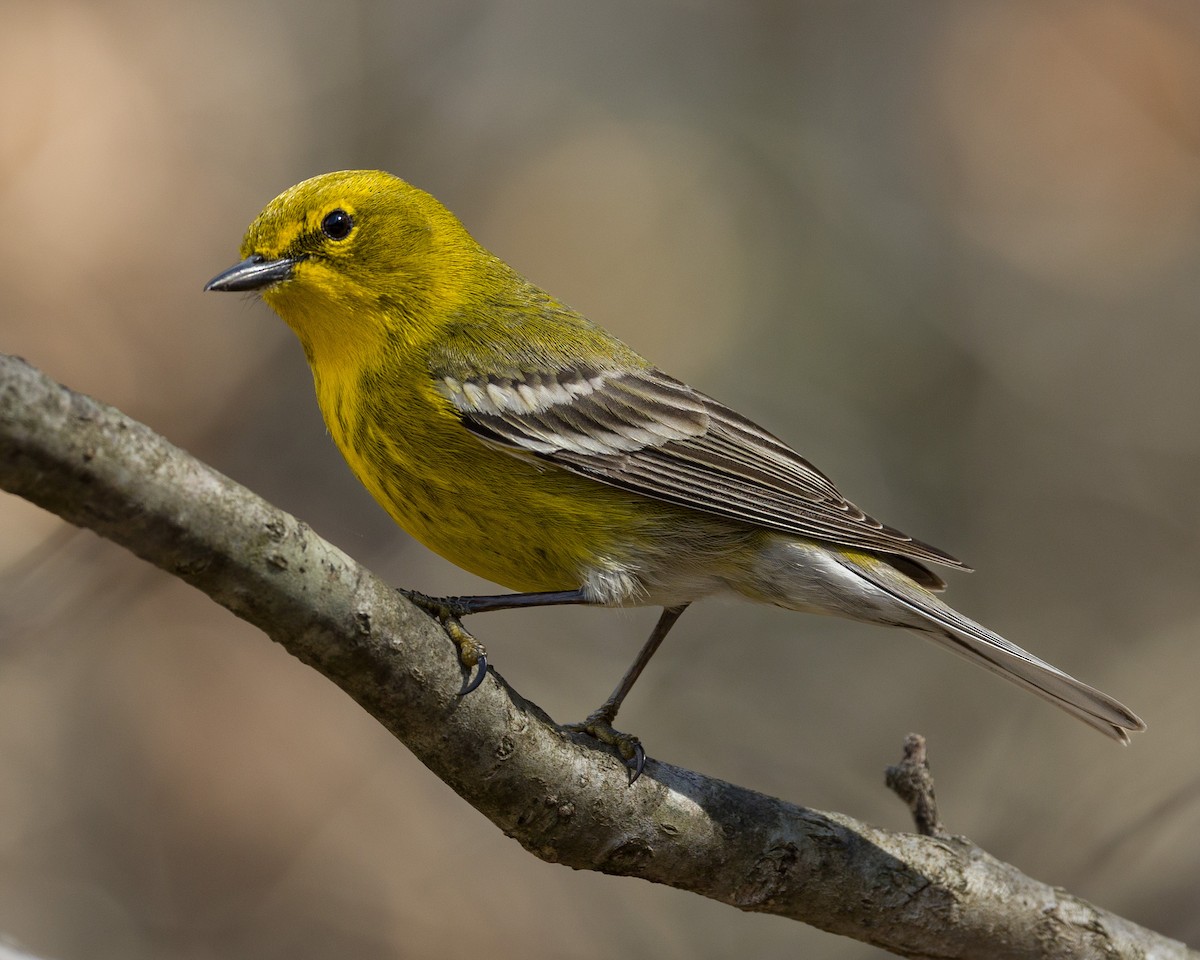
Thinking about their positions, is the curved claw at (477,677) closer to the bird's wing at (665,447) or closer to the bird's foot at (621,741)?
the bird's foot at (621,741)

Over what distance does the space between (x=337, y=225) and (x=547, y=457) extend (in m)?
1.14

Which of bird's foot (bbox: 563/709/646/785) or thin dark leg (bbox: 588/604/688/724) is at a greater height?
thin dark leg (bbox: 588/604/688/724)

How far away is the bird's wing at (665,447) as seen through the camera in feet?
12.8

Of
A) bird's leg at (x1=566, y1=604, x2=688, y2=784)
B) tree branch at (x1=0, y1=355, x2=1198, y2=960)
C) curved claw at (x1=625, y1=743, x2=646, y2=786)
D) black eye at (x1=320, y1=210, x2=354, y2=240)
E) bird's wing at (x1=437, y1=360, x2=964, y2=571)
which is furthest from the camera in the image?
black eye at (x1=320, y1=210, x2=354, y2=240)

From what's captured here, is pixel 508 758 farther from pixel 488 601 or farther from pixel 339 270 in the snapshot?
pixel 339 270

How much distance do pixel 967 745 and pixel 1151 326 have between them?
3.32 m

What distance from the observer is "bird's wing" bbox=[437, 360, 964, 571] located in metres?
3.90

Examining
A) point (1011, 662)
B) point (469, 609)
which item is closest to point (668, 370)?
point (1011, 662)

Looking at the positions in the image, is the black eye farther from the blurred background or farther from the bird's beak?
the blurred background

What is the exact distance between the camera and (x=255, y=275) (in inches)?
159

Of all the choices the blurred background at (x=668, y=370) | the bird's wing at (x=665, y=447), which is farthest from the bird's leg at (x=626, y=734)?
the blurred background at (x=668, y=370)

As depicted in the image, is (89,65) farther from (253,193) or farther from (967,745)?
(967,745)

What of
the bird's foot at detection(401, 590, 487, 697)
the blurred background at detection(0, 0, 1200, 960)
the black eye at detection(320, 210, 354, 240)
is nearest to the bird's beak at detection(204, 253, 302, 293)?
the black eye at detection(320, 210, 354, 240)

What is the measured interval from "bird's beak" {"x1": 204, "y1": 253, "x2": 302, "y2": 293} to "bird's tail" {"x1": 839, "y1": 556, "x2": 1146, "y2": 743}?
209 cm
